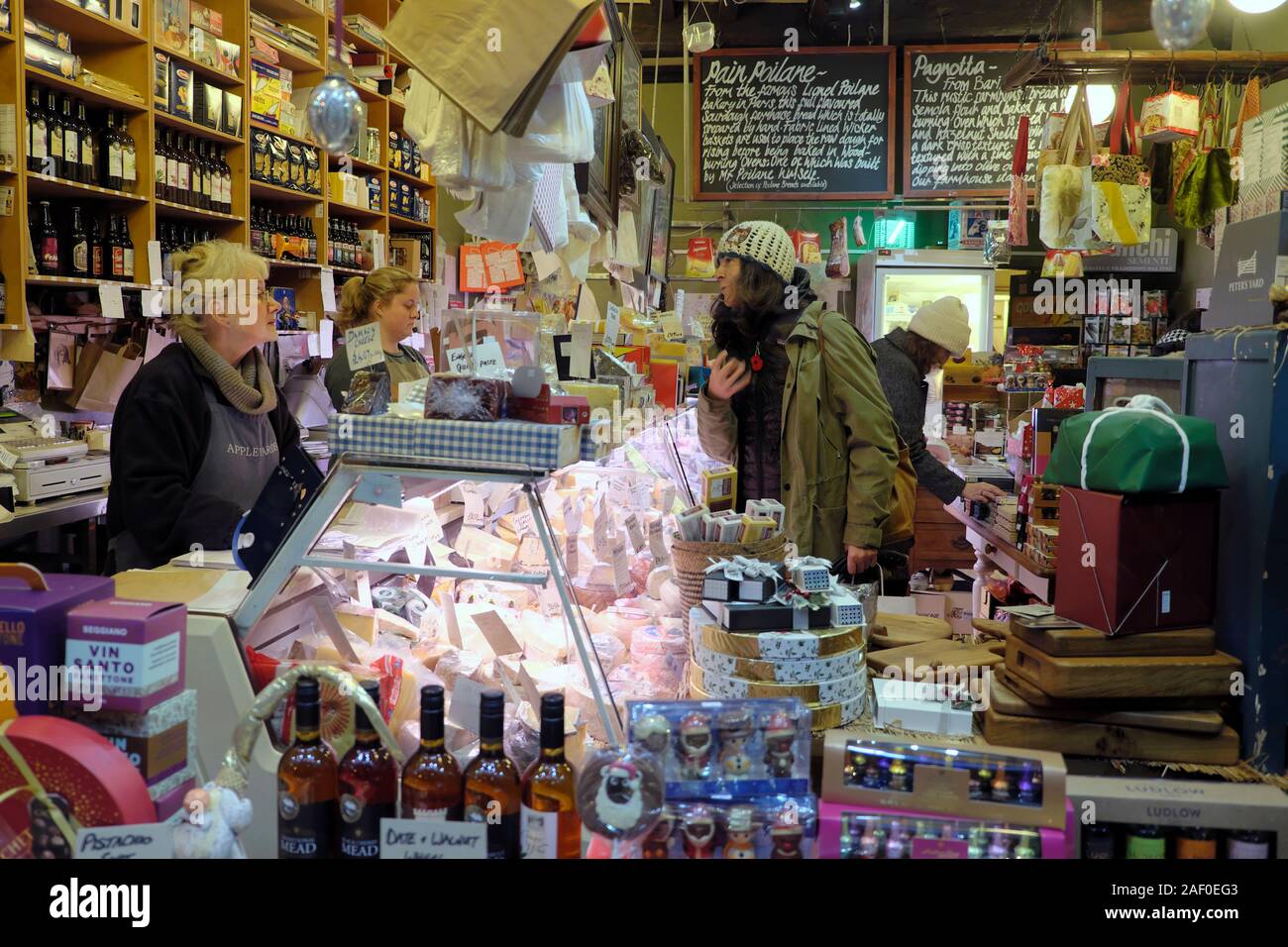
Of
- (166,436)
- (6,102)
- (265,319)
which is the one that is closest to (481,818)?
(166,436)

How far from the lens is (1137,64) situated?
508cm

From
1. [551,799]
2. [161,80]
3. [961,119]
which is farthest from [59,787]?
[961,119]

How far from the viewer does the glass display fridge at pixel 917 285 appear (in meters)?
8.67

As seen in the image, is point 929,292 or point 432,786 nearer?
point 432,786

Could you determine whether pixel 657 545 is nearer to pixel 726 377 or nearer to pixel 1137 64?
pixel 726 377

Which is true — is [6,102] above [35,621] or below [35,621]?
above

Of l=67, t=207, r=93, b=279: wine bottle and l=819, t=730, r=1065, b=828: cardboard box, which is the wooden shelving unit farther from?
l=819, t=730, r=1065, b=828: cardboard box

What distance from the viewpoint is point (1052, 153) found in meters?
5.09

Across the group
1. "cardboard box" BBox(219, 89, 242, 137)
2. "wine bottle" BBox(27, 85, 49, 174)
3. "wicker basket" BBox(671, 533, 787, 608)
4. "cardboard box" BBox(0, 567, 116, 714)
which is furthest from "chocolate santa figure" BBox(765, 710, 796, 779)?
"cardboard box" BBox(219, 89, 242, 137)

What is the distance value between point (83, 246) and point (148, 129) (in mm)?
613

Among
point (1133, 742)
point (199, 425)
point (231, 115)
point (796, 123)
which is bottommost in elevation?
point (1133, 742)

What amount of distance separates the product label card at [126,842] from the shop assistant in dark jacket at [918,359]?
340 cm
